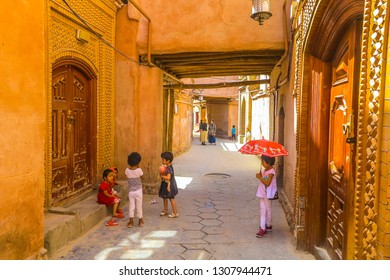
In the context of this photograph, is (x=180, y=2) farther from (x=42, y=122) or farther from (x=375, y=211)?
(x=375, y=211)

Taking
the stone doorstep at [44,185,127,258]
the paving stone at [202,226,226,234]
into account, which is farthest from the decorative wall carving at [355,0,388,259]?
the stone doorstep at [44,185,127,258]

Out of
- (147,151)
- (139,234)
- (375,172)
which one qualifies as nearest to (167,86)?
(147,151)

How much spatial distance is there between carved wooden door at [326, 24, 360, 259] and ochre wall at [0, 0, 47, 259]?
Answer: 3.27 metres

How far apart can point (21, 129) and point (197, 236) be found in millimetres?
3085

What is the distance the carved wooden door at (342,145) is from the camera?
3.19 m

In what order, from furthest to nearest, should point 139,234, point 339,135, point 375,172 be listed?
1. point 139,234
2. point 339,135
3. point 375,172

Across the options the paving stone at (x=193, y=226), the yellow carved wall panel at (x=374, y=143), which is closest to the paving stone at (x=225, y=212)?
the paving stone at (x=193, y=226)

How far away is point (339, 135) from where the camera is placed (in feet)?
12.8

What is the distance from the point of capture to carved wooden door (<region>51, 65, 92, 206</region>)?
5562 millimetres

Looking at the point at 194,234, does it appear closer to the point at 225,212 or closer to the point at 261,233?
the point at 261,233

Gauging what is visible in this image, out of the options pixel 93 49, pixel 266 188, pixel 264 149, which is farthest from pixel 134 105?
pixel 266 188

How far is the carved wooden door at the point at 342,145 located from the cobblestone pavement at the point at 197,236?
2.73ft

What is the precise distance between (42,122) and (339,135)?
347cm

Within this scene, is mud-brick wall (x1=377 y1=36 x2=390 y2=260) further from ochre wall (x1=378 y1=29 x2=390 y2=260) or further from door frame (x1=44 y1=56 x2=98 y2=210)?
door frame (x1=44 y1=56 x2=98 y2=210)
